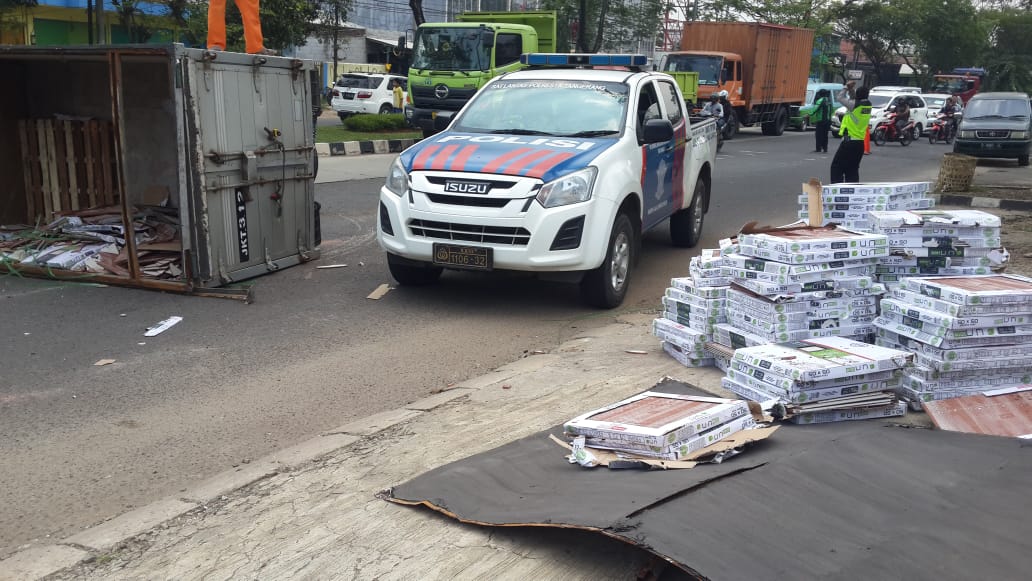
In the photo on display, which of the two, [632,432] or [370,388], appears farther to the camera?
[370,388]

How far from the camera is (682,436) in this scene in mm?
3910

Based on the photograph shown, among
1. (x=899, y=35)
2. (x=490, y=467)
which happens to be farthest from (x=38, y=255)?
(x=899, y=35)

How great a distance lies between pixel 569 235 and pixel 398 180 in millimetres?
1546

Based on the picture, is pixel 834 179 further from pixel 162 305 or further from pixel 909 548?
pixel 909 548

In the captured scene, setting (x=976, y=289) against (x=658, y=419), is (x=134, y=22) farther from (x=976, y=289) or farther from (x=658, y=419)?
(x=658, y=419)

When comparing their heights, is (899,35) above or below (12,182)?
above

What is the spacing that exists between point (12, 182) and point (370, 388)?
6490 mm

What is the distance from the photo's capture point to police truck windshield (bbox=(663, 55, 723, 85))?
29938 millimetres

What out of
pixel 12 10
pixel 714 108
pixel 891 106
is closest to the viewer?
pixel 714 108

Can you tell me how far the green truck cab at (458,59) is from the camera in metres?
22.4

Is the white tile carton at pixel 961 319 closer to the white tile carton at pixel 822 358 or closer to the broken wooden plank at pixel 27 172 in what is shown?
the white tile carton at pixel 822 358

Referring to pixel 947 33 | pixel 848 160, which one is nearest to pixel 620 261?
pixel 848 160

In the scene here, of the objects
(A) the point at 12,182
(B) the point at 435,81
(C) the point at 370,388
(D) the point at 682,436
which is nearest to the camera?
(D) the point at 682,436

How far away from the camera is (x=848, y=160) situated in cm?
1383
